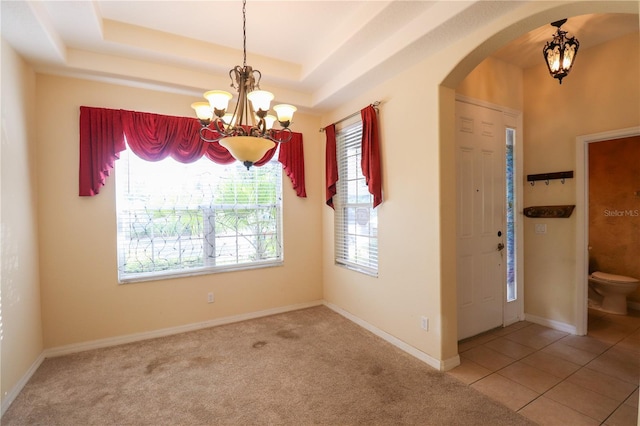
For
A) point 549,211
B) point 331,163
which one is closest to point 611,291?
point 549,211

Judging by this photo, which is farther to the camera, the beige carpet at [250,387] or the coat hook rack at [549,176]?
the coat hook rack at [549,176]

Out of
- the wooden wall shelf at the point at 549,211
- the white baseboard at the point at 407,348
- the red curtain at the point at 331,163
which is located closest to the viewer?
the white baseboard at the point at 407,348

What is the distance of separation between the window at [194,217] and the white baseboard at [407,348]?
134 centimetres

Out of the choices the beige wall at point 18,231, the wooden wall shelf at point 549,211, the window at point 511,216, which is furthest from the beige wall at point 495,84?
the beige wall at point 18,231

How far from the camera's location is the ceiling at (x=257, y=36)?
7.35 feet

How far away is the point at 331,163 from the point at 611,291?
4007 mm

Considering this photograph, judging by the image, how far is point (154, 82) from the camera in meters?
3.12

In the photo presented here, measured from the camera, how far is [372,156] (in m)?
3.14

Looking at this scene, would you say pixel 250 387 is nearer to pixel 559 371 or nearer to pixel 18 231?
pixel 18 231

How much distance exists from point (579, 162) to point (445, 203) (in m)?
1.85

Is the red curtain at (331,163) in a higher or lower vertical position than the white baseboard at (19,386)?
higher

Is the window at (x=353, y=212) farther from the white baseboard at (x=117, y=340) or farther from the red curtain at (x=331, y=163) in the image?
the white baseboard at (x=117, y=340)

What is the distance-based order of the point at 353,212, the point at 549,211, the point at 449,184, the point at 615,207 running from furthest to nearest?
the point at 615,207 < the point at 353,212 < the point at 549,211 < the point at 449,184

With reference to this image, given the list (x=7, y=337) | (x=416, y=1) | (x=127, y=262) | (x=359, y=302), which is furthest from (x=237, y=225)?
(x=416, y=1)
